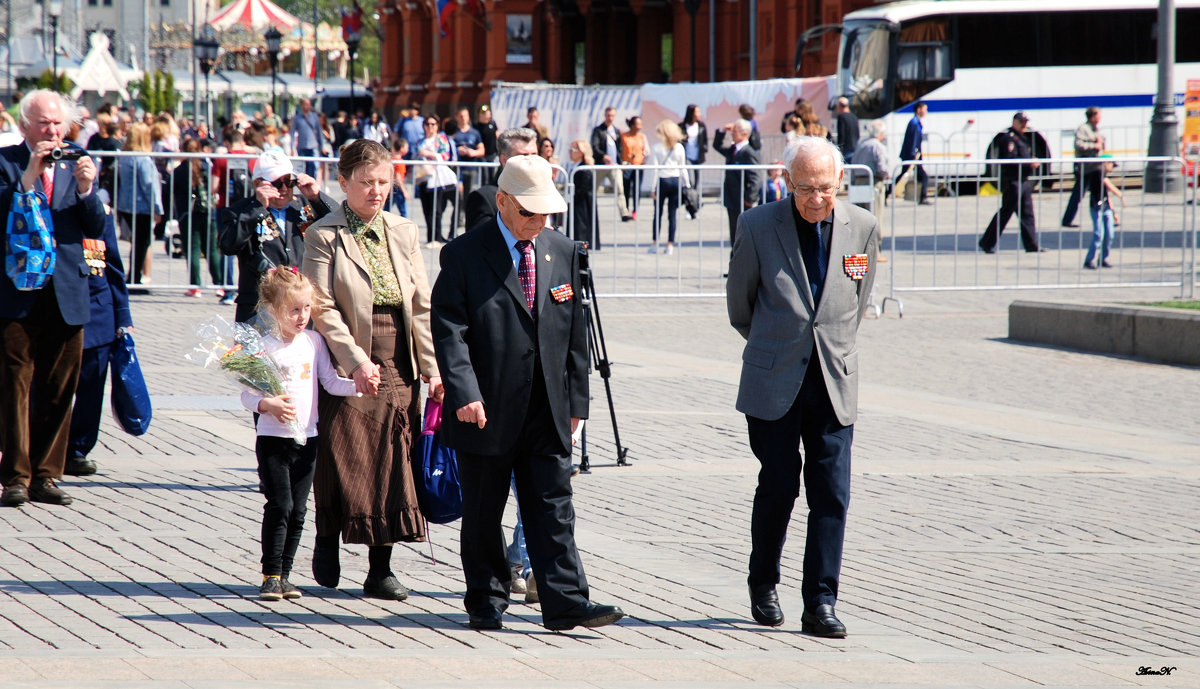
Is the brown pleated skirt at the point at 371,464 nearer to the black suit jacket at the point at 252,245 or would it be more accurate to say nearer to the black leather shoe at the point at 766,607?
the black leather shoe at the point at 766,607

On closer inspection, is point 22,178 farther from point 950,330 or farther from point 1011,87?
point 1011,87

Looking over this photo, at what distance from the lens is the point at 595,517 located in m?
7.58

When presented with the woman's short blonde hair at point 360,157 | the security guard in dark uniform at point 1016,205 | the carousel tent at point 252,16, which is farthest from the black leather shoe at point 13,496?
the carousel tent at point 252,16

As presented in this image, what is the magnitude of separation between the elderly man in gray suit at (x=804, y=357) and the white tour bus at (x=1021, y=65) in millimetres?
27822

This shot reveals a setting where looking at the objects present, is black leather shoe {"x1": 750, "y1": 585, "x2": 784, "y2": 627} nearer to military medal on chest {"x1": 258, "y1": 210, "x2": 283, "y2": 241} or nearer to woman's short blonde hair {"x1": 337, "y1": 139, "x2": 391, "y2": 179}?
woman's short blonde hair {"x1": 337, "y1": 139, "x2": 391, "y2": 179}

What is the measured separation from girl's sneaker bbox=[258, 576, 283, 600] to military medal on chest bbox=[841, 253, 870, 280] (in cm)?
240

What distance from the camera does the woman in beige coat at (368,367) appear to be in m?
5.86

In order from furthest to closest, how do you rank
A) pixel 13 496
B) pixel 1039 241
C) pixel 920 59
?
pixel 920 59 < pixel 1039 241 < pixel 13 496

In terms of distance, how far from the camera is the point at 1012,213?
19250 millimetres

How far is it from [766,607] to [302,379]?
1.92 meters

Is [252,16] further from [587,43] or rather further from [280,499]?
[280,499]

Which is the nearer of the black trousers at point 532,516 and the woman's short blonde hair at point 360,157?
the black trousers at point 532,516

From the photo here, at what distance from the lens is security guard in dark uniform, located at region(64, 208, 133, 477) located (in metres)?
8.10

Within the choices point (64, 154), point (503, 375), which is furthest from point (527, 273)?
point (64, 154)
